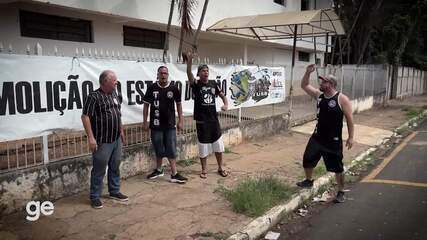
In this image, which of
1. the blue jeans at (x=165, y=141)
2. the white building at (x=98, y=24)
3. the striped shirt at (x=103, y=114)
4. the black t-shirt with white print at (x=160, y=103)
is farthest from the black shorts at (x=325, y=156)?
the white building at (x=98, y=24)

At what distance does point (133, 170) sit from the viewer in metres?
6.49

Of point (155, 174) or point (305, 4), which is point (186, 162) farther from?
point (305, 4)

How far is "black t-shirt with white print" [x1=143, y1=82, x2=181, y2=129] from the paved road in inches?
96.8

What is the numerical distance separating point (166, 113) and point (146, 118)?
330mm

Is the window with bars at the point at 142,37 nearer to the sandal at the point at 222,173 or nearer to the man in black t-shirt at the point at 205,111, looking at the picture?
the man in black t-shirt at the point at 205,111

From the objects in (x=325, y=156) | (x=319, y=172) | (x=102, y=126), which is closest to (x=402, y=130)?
(x=319, y=172)

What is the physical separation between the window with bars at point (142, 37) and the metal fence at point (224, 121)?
427cm

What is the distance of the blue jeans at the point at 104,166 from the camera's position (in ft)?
16.3

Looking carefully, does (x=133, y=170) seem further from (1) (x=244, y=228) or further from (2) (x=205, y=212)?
(1) (x=244, y=228)

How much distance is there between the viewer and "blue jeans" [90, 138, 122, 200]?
4953mm

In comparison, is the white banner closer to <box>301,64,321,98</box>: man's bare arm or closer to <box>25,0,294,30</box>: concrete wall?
<box>301,64,321,98</box>: man's bare arm

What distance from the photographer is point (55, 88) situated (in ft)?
17.0

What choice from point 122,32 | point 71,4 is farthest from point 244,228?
point 122,32

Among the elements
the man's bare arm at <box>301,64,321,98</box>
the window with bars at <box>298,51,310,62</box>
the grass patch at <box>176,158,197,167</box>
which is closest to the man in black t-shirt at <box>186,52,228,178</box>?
the grass patch at <box>176,158,197,167</box>
